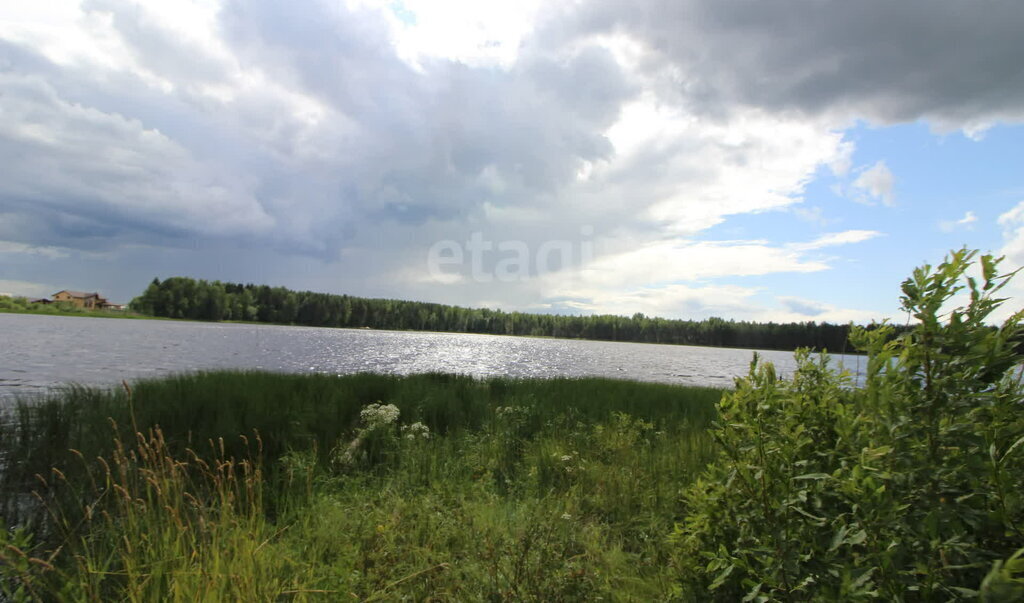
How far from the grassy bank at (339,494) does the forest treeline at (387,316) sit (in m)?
92.4

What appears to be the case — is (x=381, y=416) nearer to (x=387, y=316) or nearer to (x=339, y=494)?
(x=339, y=494)

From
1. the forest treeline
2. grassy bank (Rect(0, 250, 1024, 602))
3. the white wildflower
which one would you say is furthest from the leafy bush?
the forest treeline

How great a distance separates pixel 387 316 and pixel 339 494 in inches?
6151

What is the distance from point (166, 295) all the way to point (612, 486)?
14737 cm

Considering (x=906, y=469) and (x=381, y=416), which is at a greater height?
(x=906, y=469)

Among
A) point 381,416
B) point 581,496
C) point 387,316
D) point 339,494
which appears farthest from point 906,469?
point 387,316

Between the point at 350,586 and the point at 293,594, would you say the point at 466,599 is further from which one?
the point at 293,594

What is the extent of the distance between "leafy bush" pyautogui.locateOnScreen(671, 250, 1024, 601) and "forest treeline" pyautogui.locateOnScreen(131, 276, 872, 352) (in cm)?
9720

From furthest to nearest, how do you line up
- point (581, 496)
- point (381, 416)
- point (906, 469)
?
1. point (381, 416)
2. point (581, 496)
3. point (906, 469)

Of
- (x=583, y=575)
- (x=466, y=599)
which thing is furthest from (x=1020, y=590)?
(x=466, y=599)

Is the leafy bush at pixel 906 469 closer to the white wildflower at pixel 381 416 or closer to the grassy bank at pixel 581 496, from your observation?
the grassy bank at pixel 581 496

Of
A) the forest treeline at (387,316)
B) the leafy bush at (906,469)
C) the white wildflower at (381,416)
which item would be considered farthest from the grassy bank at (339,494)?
the forest treeline at (387,316)

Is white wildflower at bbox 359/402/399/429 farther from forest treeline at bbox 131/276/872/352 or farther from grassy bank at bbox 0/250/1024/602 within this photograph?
forest treeline at bbox 131/276/872/352

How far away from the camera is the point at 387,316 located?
157250 millimetres
